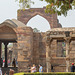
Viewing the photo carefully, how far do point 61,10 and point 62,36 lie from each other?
7.86 meters

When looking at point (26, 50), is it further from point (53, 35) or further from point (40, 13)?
point (40, 13)

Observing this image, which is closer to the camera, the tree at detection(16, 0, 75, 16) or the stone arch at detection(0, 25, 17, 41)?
the tree at detection(16, 0, 75, 16)

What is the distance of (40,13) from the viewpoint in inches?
1593

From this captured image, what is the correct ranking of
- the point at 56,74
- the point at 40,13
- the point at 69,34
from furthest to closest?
1. the point at 40,13
2. the point at 69,34
3. the point at 56,74

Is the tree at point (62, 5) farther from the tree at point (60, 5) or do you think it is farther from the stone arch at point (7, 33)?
the stone arch at point (7, 33)

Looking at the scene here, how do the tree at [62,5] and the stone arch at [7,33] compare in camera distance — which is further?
the stone arch at [7,33]

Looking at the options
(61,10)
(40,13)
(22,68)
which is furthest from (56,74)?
(40,13)

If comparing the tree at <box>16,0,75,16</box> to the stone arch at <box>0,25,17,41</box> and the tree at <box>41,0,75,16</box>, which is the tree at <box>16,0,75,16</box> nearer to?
the tree at <box>41,0,75,16</box>

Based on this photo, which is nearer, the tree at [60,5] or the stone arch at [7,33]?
the tree at [60,5]

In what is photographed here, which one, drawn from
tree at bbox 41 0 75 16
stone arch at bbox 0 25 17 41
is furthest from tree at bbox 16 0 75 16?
stone arch at bbox 0 25 17 41

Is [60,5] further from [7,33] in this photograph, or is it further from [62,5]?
[7,33]

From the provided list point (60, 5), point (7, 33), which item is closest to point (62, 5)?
point (60, 5)

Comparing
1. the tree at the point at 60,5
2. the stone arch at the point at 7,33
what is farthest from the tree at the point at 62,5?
the stone arch at the point at 7,33

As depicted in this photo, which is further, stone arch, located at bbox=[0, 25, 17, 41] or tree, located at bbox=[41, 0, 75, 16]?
stone arch, located at bbox=[0, 25, 17, 41]
